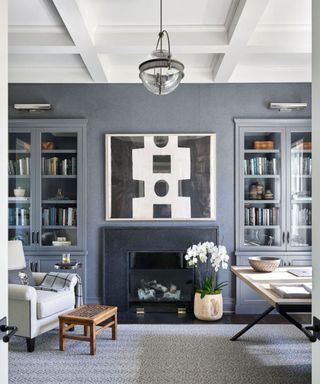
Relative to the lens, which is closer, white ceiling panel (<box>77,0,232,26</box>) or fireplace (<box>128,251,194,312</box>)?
white ceiling panel (<box>77,0,232,26</box>)

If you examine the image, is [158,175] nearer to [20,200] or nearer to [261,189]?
[261,189]

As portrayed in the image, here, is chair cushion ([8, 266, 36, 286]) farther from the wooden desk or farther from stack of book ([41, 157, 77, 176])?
the wooden desk

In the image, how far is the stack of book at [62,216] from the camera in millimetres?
5074

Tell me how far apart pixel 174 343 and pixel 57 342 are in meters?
1.11

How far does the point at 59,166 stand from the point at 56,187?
0.27 metres

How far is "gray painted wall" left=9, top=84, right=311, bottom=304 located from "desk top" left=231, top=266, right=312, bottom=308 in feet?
4.91

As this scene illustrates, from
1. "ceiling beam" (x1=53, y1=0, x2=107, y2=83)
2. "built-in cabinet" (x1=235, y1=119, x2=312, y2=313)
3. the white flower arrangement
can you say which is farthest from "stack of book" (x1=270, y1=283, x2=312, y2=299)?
"ceiling beam" (x1=53, y1=0, x2=107, y2=83)

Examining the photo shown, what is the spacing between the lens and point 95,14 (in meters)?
3.52

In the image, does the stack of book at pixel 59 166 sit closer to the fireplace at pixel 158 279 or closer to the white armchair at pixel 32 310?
the fireplace at pixel 158 279

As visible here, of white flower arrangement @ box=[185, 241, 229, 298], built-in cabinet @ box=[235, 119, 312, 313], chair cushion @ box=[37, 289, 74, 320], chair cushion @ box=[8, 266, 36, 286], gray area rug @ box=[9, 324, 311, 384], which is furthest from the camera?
built-in cabinet @ box=[235, 119, 312, 313]

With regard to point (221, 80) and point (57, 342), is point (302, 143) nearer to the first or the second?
point (221, 80)

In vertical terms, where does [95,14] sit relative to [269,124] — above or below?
above

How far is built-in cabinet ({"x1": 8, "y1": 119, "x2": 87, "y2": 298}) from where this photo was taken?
5016mm

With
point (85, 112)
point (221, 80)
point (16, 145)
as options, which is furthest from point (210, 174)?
point (16, 145)
